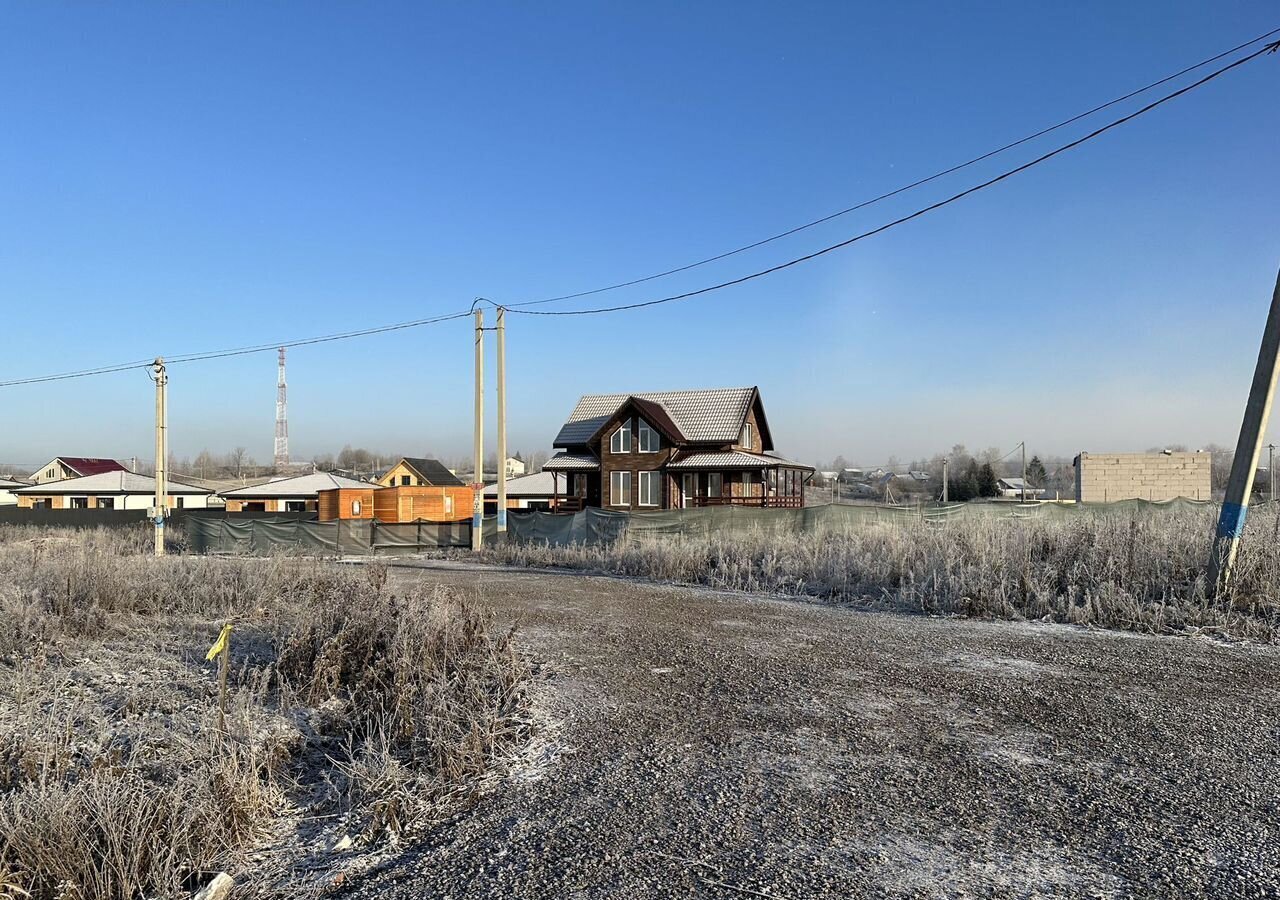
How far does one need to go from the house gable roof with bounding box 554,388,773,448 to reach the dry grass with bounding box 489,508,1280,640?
25100mm

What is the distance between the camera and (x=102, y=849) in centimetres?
354

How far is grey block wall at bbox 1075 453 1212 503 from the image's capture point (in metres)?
41.6

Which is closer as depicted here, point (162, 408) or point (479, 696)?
point (479, 696)

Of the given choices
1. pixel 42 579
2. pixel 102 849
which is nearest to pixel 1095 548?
pixel 102 849

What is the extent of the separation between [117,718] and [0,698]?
1.04m

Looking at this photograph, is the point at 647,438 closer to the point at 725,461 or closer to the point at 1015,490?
the point at 725,461

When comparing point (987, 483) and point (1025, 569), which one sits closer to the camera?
point (1025, 569)

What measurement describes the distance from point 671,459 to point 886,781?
36135 millimetres

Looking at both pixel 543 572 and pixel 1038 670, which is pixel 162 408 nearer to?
pixel 543 572

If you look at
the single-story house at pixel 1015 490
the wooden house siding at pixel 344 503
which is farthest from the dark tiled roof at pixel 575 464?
the single-story house at pixel 1015 490

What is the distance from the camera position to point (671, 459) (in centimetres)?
4022

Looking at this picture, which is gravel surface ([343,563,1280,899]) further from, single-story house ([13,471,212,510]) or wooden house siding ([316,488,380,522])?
single-story house ([13,471,212,510])

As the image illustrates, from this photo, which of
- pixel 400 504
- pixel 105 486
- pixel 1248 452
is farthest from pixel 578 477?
pixel 105 486

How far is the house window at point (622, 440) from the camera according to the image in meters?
40.5
